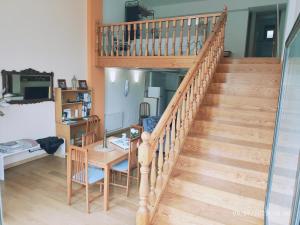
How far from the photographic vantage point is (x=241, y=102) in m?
3.38

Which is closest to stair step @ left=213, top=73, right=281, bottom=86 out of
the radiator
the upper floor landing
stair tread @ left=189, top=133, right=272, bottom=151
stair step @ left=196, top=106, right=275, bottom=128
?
stair step @ left=196, top=106, right=275, bottom=128

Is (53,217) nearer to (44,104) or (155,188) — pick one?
(155,188)

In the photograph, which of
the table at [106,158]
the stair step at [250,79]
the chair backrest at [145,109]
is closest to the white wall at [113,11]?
the chair backrest at [145,109]

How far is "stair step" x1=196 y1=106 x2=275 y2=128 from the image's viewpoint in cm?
308

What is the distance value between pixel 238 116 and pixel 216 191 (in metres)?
1.27

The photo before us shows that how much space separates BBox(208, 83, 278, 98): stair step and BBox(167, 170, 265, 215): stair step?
156 cm

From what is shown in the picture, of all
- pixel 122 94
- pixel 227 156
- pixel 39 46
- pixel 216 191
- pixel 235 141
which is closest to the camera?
pixel 216 191

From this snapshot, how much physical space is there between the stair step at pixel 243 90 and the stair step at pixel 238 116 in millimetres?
387

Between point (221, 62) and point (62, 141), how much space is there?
3624 millimetres

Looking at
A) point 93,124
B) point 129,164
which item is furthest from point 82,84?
point 129,164

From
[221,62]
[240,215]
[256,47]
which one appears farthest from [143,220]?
[256,47]

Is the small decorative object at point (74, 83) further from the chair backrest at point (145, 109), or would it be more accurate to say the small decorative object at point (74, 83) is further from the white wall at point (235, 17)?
the white wall at point (235, 17)

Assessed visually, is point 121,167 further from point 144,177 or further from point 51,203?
point 144,177

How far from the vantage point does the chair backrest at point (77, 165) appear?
2.86 meters
